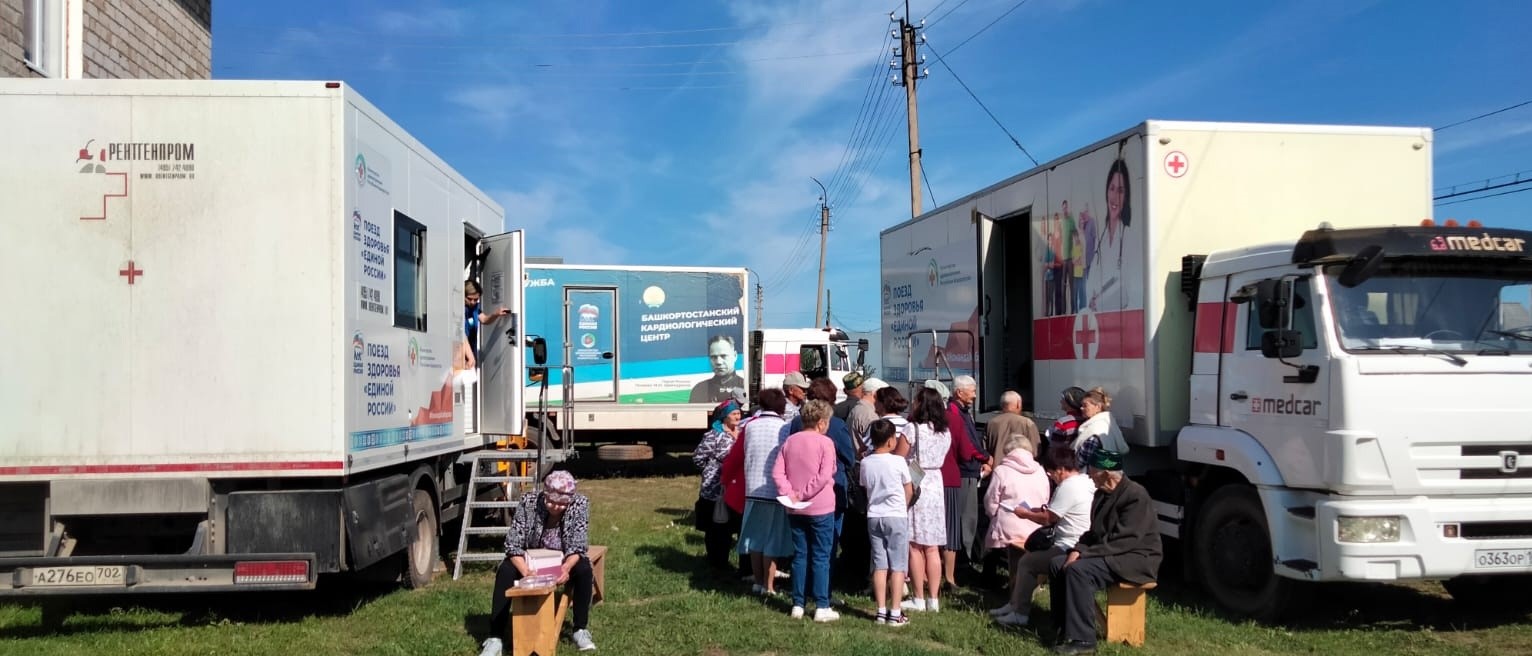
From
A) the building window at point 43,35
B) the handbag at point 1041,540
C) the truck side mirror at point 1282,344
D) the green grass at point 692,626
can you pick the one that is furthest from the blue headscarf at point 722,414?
the building window at point 43,35

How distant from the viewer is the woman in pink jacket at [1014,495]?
7.07 m

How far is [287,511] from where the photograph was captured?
5984 mm

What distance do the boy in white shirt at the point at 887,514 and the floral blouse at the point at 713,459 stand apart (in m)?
2.17

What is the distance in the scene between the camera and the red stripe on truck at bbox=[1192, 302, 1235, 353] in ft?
23.5

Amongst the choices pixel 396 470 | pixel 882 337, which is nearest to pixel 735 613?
pixel 396 470

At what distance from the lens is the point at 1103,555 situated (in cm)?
625

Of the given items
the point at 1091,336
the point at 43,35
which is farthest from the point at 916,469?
the point at 43,35

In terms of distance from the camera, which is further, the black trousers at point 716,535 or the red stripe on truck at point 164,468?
the black trousers at point 716,535

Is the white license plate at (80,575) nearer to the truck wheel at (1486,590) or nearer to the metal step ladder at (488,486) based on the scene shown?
the metal step ladder at (488,486)

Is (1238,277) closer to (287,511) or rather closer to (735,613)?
(735,613)

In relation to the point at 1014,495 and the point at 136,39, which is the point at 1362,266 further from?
the point at 136,39

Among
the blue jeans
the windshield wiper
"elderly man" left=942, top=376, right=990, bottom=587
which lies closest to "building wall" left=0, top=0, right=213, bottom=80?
the blue jeans

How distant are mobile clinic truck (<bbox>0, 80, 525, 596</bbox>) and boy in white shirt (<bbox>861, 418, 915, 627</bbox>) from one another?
3.17 meters

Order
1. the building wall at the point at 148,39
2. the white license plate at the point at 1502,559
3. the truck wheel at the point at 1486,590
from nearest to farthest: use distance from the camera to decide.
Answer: the white license plate at the point at 1502,559 < the truck wheel at the point at 1486,590 < the building wall at the point at 148,39
